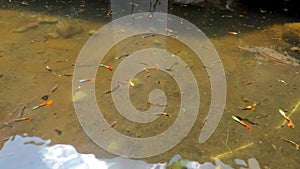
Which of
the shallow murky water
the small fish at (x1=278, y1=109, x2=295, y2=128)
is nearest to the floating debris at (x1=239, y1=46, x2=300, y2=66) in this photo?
the shallow murky water

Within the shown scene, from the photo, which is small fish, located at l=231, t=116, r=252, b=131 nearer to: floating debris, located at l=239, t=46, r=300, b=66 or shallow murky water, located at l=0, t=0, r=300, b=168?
shallow murky water, located at l=0, t=0, r=300, b=168

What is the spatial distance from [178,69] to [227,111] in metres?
0.66

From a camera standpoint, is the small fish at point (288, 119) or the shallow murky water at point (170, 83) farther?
the small fish at point (288, 119)

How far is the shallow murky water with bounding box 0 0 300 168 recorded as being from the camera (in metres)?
2.23

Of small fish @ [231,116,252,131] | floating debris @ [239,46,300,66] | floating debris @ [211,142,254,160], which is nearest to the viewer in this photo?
floating debris @ [211,142,254,160]

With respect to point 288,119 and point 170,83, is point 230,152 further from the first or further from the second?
point 170,83

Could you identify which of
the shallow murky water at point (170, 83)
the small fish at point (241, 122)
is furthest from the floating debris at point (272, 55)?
the small fish at point (241, 122)

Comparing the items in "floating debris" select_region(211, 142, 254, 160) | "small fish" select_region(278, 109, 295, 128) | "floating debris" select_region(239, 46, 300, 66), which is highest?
"floating debris" select_region(239, 46, 300, 66)

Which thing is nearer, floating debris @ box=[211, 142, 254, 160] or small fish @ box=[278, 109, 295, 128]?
floating debris @ box=[211, 142, 254, 160]

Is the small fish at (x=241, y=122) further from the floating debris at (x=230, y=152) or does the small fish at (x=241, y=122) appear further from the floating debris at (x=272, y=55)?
the floating debris at (x=272, y=55)

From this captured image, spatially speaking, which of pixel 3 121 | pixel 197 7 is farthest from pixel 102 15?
pixel 3 121

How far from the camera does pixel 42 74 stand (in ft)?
9.41

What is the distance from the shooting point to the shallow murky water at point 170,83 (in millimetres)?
2234

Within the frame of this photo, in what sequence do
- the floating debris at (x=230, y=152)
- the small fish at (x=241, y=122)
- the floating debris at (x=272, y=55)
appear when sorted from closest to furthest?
the floating debris at (x=230, y=152), the small fish at (x=241, y=122), the floating debris at (x=272, y=55)
